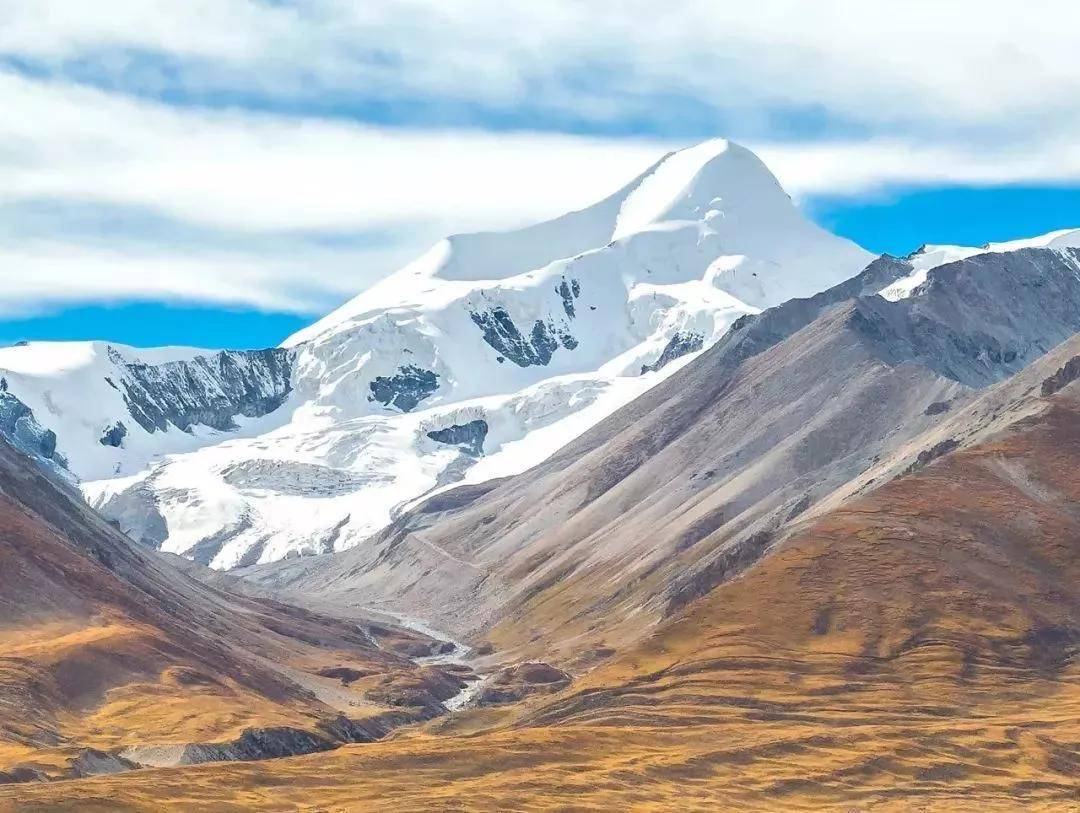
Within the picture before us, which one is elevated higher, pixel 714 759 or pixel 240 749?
pixel 240 749

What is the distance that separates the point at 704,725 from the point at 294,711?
47273 millimetres

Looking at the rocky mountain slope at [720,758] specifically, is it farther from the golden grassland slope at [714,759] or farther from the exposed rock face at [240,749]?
the exposed rock face at [240,749]

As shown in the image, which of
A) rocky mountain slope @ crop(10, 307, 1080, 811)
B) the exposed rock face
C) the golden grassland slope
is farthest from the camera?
the exposed rock face

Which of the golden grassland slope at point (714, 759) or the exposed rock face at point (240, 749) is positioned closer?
the golden grassland slope at point (714, 759)

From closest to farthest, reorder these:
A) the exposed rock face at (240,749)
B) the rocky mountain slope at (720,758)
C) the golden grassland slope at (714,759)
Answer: the golden grassland slope at (714,759) < the rocky mountain slope at (720,758) < the exposed rock face at (240,749)

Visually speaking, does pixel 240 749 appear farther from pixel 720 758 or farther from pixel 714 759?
pixel 720 758

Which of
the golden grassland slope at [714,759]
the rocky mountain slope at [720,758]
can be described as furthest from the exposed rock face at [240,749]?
the rocky mountain slope at [720,758]

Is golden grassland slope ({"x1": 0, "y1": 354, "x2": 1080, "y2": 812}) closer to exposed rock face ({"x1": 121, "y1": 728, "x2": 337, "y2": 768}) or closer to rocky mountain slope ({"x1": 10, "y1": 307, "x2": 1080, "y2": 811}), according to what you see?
rocky mountain slope ({"x1": 10, "y1": 307, "x2": 1080, "y2": 811})

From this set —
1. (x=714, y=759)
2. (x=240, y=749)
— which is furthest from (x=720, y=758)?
(x=240, y=749)

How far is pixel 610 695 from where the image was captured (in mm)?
196125

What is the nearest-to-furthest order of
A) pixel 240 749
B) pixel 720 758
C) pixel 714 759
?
pixel 714 759
pixel 720 758
pixel 240 749

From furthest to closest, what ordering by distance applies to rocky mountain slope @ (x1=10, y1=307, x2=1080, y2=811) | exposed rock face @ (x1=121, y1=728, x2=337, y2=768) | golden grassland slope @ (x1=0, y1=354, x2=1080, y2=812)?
exposed rock face @ (x1=121, y1=728, x2=337, y2=768), rocky mountain slope @ (x1=10, y1=307, x2=1080, y2=811), golden grassland slope @ (x1=0, y1=354, x2=1080, y2=812)

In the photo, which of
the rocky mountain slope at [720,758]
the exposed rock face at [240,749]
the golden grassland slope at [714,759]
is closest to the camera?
the golden grassland slope at [714,759]

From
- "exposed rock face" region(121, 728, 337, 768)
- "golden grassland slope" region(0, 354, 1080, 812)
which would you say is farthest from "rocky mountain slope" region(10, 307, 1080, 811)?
"exposed rock face" region(121, 728, 337, 768)
